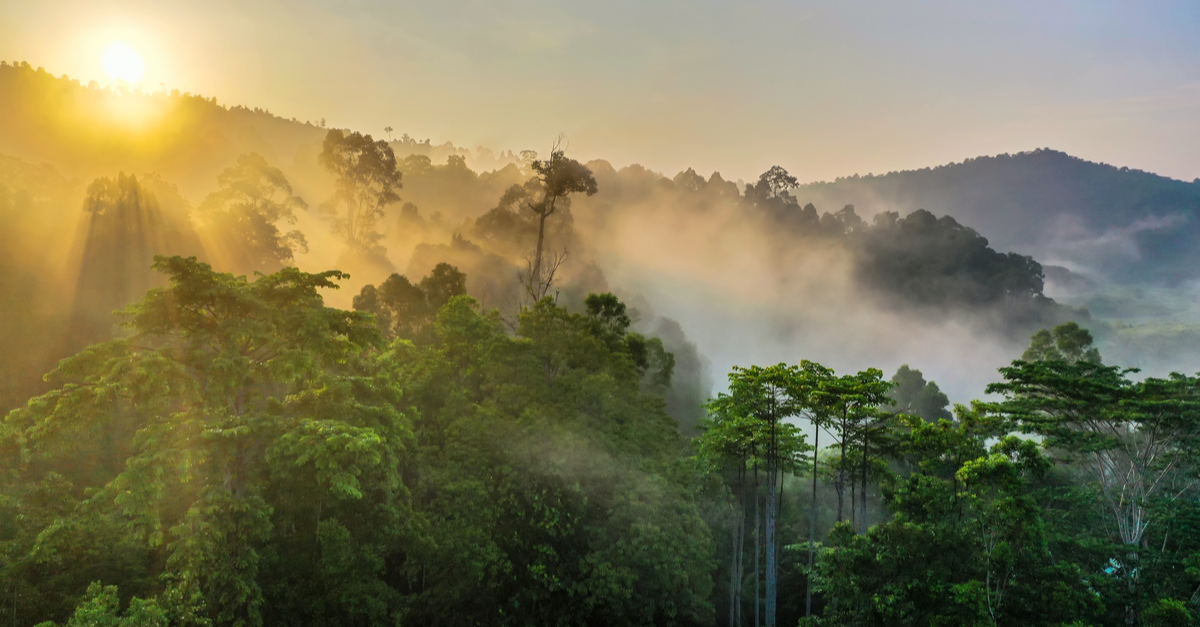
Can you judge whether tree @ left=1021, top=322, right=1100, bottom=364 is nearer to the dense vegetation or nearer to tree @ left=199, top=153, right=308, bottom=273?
the dense vegetation

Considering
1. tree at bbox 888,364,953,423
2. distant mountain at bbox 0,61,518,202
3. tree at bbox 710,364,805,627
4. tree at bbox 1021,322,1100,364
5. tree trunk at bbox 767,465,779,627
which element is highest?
distant mountain at bbox 0,61,518,202

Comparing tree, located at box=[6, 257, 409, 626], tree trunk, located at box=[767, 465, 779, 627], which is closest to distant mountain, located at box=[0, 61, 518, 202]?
tree, located at box=[6, 257, 409, 626]

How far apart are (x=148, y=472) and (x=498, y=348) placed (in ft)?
47.1

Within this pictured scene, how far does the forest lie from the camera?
1305 cm

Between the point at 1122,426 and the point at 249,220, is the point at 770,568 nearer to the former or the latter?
the point at 1122,426

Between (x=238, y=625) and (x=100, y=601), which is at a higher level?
(x=100, y=601)

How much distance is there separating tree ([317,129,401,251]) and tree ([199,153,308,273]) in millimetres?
5645

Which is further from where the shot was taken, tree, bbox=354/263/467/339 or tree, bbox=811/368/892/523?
tree, bbox=354/263/467/339

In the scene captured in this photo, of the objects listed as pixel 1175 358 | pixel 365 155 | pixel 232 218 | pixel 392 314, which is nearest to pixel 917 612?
pixel 392 314

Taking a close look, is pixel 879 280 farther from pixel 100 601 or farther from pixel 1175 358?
pixel 100 601

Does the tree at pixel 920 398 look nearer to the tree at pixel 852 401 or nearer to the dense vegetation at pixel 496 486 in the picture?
the dense vegetation at pixel 496 486

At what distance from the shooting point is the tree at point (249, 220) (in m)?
43.8

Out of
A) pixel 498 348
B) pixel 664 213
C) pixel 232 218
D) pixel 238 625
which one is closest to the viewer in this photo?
pixel 238 625

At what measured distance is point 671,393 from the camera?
177 ft
